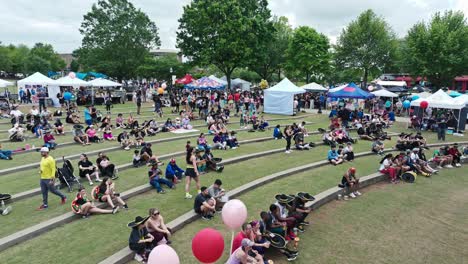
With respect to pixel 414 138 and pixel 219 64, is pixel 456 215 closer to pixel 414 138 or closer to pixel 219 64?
pixel 414 138

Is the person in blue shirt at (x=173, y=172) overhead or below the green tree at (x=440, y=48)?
below

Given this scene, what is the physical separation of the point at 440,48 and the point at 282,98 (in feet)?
62.6

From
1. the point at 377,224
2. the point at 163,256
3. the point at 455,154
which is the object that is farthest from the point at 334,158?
the point at 163,256

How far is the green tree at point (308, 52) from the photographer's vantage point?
162 ft

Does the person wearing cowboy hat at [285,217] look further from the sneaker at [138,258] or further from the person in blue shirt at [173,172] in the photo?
the person in blue shirt at [173,172]

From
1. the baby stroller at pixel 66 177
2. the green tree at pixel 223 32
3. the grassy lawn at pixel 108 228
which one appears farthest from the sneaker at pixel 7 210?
the green tree at pixel 223 32

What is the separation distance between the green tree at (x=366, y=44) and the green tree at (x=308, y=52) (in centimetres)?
289

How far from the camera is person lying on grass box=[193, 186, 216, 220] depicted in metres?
9.38

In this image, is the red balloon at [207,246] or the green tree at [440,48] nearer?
the red balloon at [207,246]

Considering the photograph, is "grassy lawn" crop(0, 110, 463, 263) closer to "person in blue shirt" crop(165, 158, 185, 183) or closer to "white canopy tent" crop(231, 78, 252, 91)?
"person in blue shirt" crop(165, 158, 185, 183)

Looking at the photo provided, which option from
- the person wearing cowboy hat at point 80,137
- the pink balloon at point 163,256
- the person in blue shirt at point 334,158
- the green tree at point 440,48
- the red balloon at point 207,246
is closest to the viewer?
the pink balloon at point 163,256

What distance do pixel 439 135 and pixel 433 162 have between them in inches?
249

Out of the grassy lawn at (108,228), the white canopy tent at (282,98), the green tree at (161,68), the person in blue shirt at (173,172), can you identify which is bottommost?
the grassy lawn at (108,228)

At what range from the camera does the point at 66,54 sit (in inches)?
5635
